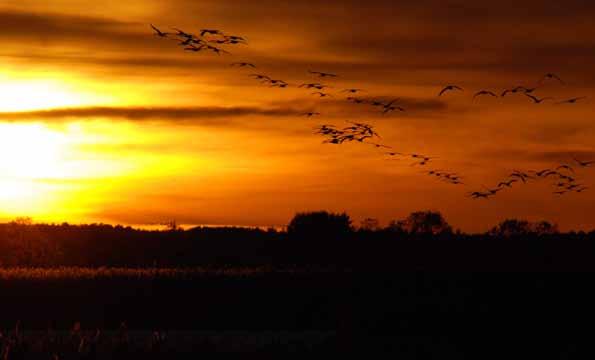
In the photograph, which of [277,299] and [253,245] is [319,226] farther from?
[277,299]

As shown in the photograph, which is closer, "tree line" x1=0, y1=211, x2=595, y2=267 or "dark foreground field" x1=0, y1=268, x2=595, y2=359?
"dark foreground field" x1=0, y1=268, x2=595, y2=359

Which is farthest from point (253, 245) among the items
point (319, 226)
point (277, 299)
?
point (277, 299)

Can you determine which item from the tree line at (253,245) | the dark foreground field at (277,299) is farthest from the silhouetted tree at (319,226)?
the dark foreground field at (277,299)

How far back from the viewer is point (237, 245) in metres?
51.4

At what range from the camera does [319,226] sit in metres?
53.5

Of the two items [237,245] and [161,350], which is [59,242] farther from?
[161,350]

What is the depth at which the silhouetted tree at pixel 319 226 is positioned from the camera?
50.3 metres

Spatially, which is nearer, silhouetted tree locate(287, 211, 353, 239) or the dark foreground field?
the dark foreground field

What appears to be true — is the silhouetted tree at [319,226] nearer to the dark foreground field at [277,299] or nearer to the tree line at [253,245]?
the tree line at [253,245]

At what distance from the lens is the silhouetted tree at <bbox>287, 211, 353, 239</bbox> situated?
1981 inches

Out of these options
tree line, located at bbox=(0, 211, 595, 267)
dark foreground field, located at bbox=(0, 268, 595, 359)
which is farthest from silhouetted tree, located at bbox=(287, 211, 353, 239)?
dark foreground field, located at bbox=(0, 268, 595, 359)

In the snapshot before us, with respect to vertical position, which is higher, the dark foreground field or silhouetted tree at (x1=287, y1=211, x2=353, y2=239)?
silhouetted tree at (x1=287, y1=211, x2=353, y2=239)

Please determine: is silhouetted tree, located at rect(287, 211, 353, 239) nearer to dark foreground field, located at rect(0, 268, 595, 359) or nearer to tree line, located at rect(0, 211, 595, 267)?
tree line, located at rect(0, 211, 595, 267)

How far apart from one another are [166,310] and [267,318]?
9.55ft
